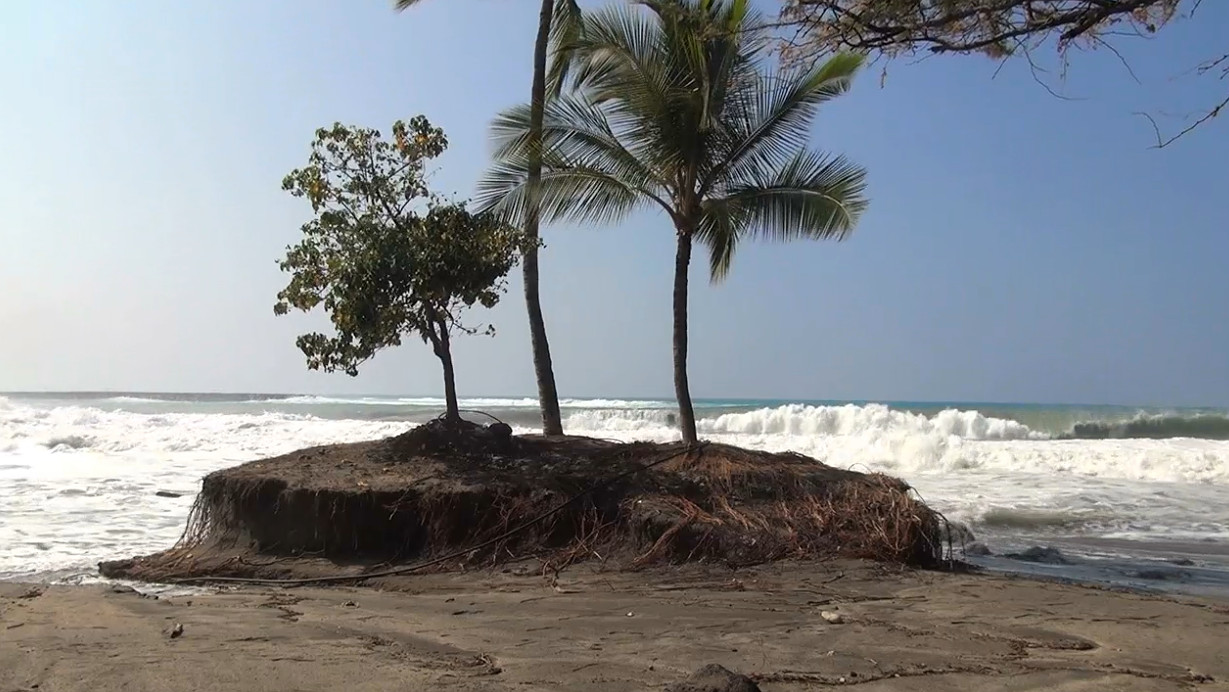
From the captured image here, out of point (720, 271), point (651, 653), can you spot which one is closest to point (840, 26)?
point (651, 653)

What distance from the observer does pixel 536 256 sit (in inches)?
485

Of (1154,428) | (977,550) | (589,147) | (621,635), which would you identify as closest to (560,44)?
(589,147)

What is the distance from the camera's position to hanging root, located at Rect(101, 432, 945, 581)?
816 centimetres

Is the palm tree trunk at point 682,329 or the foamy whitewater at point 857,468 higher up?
the palm tree trunk at point 682,329

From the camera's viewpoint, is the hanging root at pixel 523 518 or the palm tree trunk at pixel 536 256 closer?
the hanging root at pixel 523 518

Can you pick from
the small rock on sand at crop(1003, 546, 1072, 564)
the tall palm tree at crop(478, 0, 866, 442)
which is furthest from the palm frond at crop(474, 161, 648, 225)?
the small rock on sand at crop(1003, 546, 1072, 564)

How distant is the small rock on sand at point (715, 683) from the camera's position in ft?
12.8

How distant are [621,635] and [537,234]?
23.3 feet

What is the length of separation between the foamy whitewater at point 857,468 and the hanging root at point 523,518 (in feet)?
5.59

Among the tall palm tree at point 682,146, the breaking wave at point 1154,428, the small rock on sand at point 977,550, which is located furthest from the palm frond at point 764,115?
the breaking wave at point 1154,428

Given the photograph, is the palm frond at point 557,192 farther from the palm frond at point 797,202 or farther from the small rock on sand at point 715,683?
the small rock on sand at point 715,683

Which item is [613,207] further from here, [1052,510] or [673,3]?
[1052,510]

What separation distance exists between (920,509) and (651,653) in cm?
433

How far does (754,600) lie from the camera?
6.71 m
